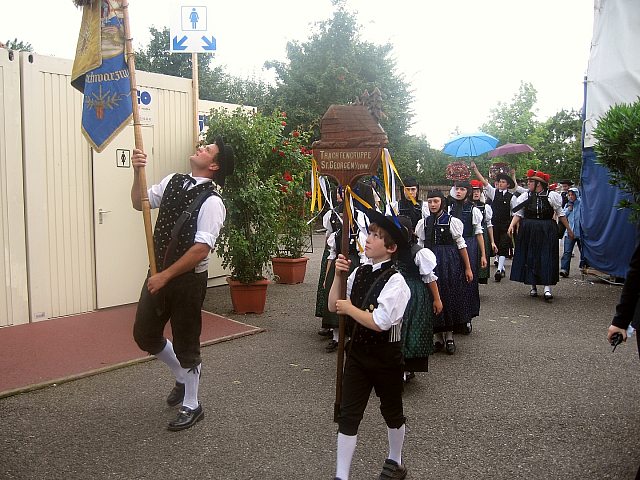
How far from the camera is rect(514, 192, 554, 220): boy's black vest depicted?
8.97m

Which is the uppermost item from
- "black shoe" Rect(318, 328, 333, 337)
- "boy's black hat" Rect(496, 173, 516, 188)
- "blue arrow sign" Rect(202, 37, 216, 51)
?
"blue arrow sign" Rect(202, 37, 216, 51)

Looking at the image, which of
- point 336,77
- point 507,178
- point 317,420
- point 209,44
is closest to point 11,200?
point 209,44

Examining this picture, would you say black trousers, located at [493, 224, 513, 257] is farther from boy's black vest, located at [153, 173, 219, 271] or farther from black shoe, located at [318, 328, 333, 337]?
boy's black vest, located at [153, 173, 219, 271]

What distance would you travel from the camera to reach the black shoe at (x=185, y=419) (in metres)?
4.04

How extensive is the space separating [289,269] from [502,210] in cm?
425

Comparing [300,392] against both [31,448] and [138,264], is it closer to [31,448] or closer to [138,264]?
[31,448]

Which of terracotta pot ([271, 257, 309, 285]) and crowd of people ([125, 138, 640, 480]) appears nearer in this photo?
crowd of people ([125, 138, 640, 480])

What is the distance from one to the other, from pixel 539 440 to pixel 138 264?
5.47 meters

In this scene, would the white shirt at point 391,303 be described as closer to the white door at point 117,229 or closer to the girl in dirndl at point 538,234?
the white door at point 117,229

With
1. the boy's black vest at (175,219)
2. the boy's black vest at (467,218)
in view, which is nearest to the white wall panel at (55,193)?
the boy's black vest at (175,219)

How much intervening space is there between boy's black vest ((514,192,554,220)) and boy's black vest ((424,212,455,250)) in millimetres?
3341

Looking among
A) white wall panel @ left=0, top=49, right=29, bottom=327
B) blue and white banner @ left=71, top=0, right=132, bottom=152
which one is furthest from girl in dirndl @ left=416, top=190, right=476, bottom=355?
white wall panel @ left=0, top=49, right=29, bottom=327

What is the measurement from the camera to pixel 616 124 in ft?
23.9

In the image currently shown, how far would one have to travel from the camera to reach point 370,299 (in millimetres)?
3242
